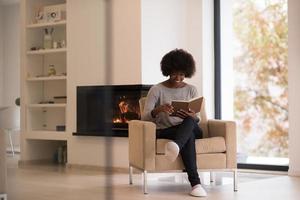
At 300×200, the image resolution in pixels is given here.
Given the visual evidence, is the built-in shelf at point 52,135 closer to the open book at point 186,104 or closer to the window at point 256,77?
the open book at point 186,104

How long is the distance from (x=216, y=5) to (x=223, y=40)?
0.32 m

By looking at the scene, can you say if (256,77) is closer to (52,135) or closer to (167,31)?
(167,31)

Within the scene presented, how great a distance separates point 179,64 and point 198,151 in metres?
0.52

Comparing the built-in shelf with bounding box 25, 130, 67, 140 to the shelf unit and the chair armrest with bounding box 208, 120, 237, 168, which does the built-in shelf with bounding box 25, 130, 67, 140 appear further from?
the chair armrest with bounding box 208, 120, 237, 168

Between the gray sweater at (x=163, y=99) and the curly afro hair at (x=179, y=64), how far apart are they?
10 centimetres

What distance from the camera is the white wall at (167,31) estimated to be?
4043 millimetres

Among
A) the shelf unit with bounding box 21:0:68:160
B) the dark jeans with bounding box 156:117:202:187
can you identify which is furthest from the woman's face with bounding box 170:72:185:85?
the shelf unit with bounding box 21:0:68:160

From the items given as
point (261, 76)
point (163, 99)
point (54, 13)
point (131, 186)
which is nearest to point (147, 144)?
point (163, 99)

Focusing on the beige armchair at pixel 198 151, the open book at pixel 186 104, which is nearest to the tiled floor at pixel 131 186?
the beige armchair at pixel 198 151

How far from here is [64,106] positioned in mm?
3980

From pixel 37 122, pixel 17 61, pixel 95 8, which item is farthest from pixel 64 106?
pixel 95 8

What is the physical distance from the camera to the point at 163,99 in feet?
9.89

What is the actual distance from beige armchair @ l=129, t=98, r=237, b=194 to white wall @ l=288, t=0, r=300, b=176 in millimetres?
923

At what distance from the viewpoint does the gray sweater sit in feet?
9.84
